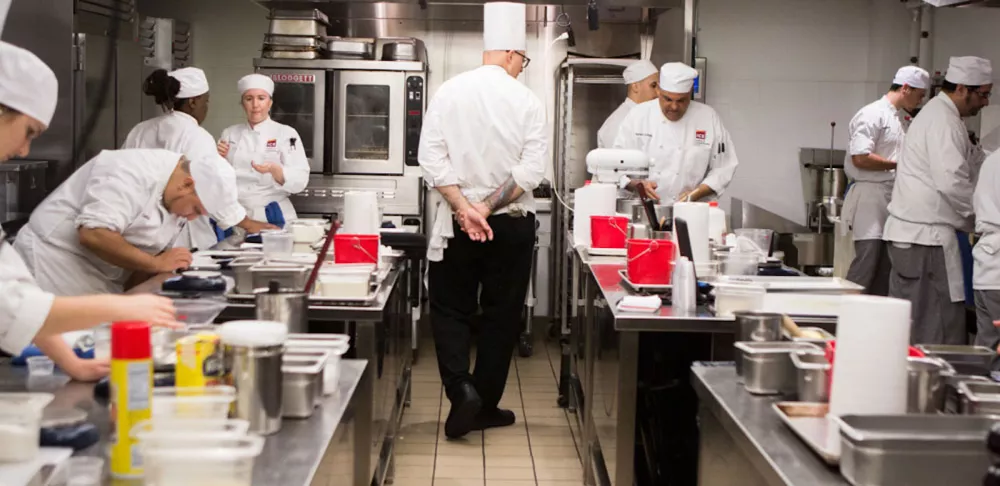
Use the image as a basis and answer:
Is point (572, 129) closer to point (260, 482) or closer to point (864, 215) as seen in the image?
point (864, 215)

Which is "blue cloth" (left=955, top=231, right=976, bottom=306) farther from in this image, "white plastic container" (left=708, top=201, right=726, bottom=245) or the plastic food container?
the plastic food container

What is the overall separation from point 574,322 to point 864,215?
2289mm

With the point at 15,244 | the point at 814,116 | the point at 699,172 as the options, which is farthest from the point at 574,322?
the point at 814,116

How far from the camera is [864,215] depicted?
614 cm

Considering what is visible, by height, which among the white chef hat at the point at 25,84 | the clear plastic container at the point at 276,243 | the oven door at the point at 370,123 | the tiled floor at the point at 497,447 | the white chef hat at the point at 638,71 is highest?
the white chef hat at the point at 638,71

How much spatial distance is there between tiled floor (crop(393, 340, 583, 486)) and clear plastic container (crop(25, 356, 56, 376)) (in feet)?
6.58

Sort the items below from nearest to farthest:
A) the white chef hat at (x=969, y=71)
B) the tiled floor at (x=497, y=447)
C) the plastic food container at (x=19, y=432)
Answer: the plastic food container at (x=19, y=432) → the tiled floor at (x=497, y=447) → the white chef hat at (x=969, y=71)

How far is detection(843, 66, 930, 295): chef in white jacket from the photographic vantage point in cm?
605

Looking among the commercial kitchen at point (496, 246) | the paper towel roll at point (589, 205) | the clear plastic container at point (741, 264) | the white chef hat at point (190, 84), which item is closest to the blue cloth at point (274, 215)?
the commercial kitchen at point (496, 246)

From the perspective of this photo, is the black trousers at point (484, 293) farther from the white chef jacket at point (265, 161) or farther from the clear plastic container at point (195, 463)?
the clear plastic container at point (195, 463)

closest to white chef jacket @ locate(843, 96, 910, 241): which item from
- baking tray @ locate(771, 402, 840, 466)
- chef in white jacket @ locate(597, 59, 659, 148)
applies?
chef in white jacket @ locate(597, 59, 659, 148)

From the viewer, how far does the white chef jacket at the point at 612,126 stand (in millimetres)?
6492

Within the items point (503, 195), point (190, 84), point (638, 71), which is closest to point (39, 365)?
point (503, 195)

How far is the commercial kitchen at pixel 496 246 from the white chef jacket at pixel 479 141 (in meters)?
0.01
